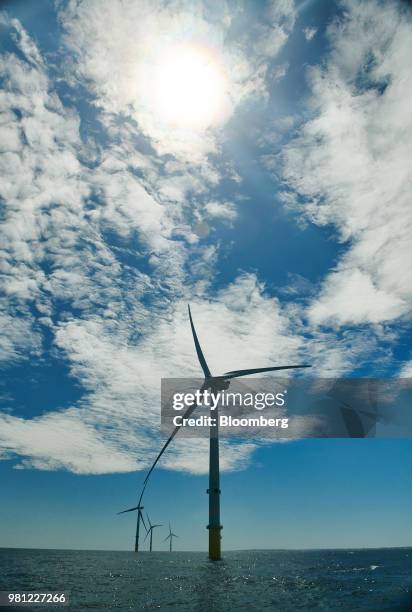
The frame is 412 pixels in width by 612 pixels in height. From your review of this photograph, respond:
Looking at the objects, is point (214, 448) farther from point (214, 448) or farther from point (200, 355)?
point (200, 355)

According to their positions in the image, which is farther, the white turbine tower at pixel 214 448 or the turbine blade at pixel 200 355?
the turbine blade at pixel 200 355

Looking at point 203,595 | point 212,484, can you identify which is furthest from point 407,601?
point 212,484

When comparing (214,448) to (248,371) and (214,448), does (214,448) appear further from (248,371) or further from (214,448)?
(248,371)

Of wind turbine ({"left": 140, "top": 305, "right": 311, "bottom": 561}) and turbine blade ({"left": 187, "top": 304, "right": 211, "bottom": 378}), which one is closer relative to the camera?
wind turbine ({"left": 140, "top": 305, "right": 311, "bottom": 561})

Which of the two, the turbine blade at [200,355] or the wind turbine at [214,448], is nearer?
the wind turbine at [214,448]

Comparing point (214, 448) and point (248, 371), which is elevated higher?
point (248, 371)

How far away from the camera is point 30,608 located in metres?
28.9

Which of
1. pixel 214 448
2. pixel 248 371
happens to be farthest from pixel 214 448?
pixel 248 371

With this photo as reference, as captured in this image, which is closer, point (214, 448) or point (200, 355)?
point (214, 448)

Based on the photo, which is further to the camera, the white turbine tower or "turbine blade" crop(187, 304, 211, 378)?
"turbine blade" crop(187, 304, 211, 378)

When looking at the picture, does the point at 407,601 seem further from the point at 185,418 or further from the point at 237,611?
the point at 185,418

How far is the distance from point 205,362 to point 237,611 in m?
43.9

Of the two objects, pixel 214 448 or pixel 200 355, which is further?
pixel 200 355

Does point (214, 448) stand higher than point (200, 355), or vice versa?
point (200, 355)
